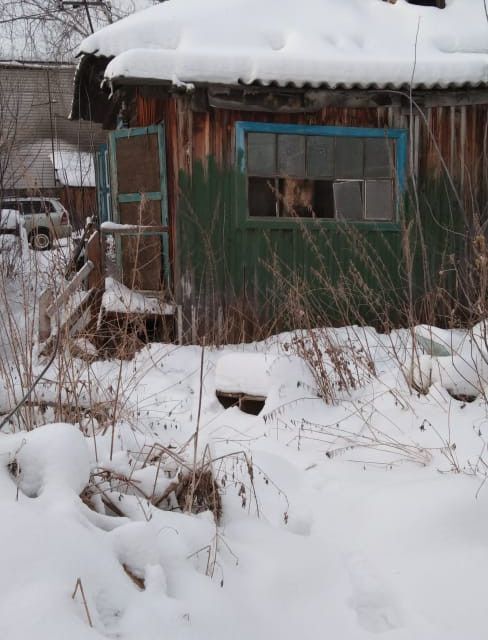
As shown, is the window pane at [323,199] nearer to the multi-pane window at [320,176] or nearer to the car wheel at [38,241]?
the multi-pane window at [320,176]

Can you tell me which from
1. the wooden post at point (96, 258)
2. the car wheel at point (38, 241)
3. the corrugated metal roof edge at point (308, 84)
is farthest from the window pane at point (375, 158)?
the car wheel at point (38, 241)

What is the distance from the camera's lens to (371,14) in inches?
280

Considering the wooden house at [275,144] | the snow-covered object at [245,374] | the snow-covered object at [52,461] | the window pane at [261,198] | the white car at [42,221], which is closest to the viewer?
the snow-covered object at [52,461]

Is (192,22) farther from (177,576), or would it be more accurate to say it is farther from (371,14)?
(177,576)

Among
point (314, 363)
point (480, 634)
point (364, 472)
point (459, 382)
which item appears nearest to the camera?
point (480, 634)

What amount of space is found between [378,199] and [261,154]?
1.43m

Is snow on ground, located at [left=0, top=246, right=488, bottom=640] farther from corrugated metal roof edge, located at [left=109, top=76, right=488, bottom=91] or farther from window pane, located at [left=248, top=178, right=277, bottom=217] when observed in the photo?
corrugated metal roof edge, located at [left=109, top=76, right=488, bottom=91]

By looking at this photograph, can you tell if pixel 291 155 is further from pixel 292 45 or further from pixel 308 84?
pixel 292 45

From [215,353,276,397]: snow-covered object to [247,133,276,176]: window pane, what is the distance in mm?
2689

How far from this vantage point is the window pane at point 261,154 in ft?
20.2

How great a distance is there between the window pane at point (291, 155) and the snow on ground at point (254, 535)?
3.45 metres

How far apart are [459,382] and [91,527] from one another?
2321mm

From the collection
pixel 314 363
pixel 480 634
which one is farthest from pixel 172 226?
pixel 480 634

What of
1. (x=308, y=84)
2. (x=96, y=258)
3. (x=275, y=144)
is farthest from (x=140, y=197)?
(x=308, y=84)
